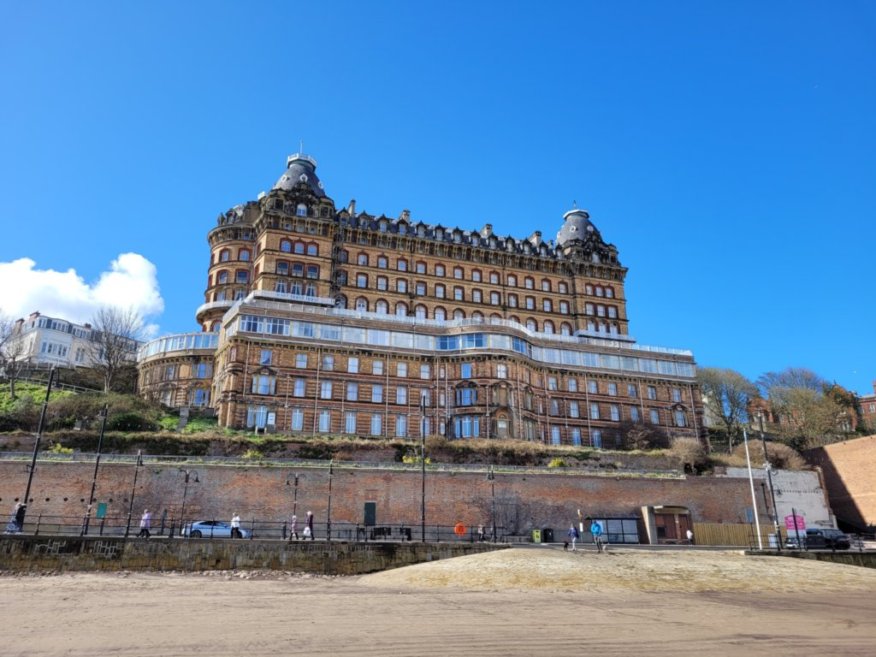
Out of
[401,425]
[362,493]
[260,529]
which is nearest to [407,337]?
[401,425]

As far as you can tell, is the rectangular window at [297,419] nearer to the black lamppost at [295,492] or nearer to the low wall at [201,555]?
the black lamppost at [295,492]

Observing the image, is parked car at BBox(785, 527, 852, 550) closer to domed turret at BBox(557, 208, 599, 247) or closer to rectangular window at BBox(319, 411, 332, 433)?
rectangular window at BBox(319, 411, 332, 433)

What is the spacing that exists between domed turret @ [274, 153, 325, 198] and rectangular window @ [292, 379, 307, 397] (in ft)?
75.2

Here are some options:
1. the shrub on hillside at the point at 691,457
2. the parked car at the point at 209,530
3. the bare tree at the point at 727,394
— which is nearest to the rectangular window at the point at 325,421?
the parked car at the point at 209,530

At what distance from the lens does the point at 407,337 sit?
197ft

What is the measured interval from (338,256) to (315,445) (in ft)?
96.5

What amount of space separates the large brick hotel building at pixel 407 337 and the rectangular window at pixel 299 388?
13cm

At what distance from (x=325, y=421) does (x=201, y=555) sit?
2685 centimetres

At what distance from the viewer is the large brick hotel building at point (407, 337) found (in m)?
56.1

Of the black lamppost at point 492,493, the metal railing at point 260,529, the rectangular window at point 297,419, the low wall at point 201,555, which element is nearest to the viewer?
the low wall at point 201,555

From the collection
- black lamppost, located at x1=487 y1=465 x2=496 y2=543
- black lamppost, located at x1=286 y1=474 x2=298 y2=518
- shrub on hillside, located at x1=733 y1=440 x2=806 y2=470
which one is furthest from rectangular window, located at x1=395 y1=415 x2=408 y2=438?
shrub on hillside, located at x1=733 y1=440 x2=806 y2=470

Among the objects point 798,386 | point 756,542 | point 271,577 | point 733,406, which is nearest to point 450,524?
point 271,577

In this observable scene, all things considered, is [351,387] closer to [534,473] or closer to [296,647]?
[534,473]

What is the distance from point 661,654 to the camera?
48.1 feet
